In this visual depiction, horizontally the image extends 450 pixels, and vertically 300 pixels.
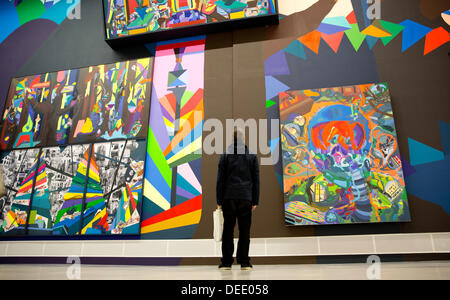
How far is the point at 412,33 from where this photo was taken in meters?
4.80

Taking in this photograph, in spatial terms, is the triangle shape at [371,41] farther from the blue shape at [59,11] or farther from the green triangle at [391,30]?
the blue shape at [59,11]

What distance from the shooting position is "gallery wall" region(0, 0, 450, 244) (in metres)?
4.27

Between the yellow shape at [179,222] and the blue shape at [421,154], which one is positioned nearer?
the blue shape at [421,154]

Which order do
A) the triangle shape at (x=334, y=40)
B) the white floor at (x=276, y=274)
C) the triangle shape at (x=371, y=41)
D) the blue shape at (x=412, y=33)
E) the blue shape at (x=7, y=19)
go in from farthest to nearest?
the blue shape at (x=7, y=19), the triangle shape at (x=334, y=40), the triangle shape at (x=371, y=41), the blue shape at (x=412, y=33), the white floor at (x=276, y=274)

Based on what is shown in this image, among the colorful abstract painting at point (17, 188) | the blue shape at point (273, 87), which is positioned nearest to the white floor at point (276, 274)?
the colorful abstract painting at point (17, 188)

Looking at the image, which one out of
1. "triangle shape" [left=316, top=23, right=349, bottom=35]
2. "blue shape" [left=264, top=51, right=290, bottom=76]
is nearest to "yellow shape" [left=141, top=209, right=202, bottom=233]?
"blue shape" [left=264, top=51, right=290, bottom=76]

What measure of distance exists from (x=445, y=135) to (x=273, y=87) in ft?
8.17

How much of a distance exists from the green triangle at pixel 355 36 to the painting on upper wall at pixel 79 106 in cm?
331

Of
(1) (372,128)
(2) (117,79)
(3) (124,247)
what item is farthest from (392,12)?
(3) (124,247)

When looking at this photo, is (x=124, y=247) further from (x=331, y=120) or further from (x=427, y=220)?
(x=427, y=220)

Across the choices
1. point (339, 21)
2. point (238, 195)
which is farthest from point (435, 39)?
point (238, 195)

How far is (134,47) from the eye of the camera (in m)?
5.78

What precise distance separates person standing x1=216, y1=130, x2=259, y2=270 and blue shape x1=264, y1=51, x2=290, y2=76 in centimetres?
220

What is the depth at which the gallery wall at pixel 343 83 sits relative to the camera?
4273 mm
